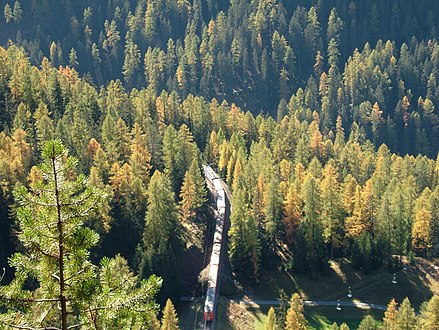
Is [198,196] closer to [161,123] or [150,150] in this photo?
[150,150]

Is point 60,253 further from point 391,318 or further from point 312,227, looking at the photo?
point 312,227

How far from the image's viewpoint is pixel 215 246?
8800 centimetres

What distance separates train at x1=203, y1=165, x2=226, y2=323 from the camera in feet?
248

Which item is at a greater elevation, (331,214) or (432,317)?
(331,214)

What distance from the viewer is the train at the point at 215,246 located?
75500 millimetres

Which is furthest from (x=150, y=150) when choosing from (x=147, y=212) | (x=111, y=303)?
(x=111, y=303)

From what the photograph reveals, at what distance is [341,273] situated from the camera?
286 feet

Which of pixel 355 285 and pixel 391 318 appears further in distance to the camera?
pixel 355 285

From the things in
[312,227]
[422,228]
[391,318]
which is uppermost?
[422,228]

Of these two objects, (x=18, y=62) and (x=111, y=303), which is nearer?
(x=111, y=303)

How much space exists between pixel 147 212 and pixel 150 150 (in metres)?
24.4

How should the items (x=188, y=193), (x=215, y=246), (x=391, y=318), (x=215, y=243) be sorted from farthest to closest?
(x=188, y=193), (x=215, y=243), (x=215, y=246), (x=391, y=318)

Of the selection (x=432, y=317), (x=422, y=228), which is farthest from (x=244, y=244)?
(x=432, y=317)

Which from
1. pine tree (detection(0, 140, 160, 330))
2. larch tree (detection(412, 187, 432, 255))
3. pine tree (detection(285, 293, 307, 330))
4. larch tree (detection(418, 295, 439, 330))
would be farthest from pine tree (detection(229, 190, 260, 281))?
pine tree (detection(0, 140, 160, 330))
